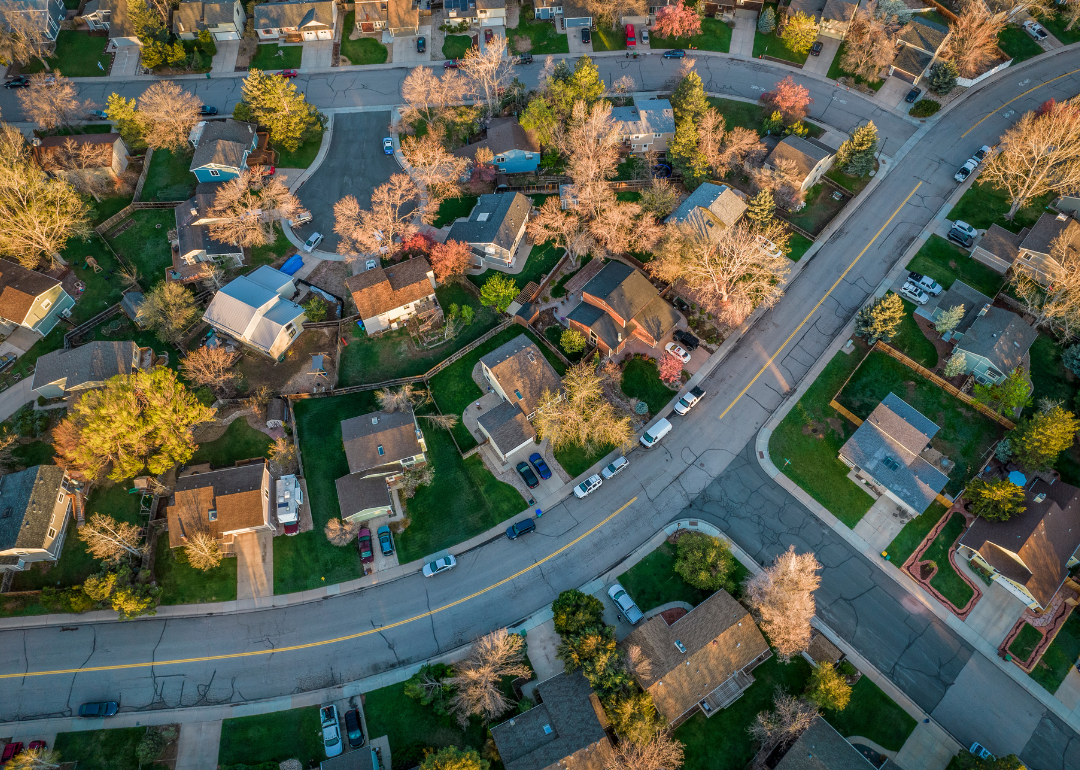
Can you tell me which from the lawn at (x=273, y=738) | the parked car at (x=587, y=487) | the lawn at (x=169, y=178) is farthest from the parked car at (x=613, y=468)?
the lawn at (x=169, y=178)

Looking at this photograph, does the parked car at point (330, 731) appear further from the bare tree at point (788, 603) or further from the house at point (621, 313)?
the house at point (621, 313)

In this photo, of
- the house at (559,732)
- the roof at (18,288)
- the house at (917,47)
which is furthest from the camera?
the house at (917,47)

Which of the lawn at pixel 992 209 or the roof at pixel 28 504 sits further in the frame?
the lawn at pixel 992 209

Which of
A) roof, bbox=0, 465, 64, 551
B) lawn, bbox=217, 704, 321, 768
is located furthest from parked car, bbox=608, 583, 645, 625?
roof, bbox=0, 465, 64, 551

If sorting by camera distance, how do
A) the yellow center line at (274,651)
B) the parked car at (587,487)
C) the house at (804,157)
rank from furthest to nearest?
the house at (804,157) → the parked car at (587,487) → the yellow center line at (274,651)

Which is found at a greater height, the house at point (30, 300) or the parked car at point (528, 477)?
the house at point (30, 300)

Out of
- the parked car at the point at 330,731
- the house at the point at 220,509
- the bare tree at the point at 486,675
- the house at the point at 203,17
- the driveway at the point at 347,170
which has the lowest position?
the bare tree at the point at 486,675

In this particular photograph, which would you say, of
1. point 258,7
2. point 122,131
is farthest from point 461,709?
point 258,7
